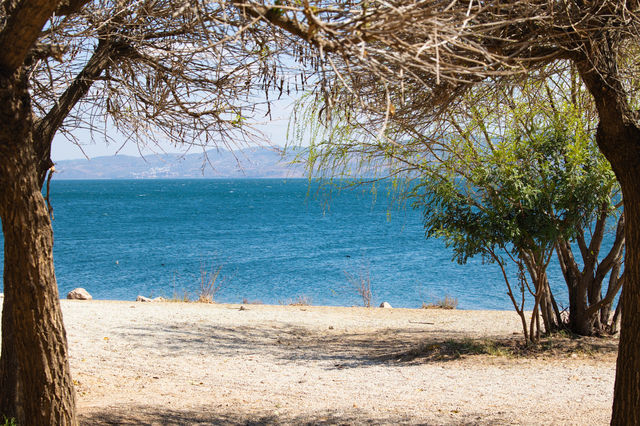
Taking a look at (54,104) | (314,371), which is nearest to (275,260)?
(314,371)

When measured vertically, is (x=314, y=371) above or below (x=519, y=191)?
below

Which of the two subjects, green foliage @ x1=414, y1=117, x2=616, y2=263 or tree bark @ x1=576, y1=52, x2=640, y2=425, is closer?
tree bark @ x1=576, y1=52, x2=640, y2=425

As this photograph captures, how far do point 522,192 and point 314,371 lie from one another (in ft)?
11.5

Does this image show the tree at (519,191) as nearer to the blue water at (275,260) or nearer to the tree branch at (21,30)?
the blue water at (275,260)

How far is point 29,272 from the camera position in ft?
12.1

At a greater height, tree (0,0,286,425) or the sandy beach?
tree (0,0,286,425)

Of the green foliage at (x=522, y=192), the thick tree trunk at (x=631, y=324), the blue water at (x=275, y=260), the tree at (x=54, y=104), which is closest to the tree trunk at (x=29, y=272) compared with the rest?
the tree at (x=54, y=104)

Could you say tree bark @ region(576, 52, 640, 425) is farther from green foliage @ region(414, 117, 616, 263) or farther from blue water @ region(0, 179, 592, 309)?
blue water @ region(0, 179, 592, 309)

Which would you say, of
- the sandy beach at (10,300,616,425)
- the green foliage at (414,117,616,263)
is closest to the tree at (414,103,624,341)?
the green foliage at (414,117,616,263)

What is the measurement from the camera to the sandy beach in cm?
576

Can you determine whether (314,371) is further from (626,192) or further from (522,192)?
(626,192)

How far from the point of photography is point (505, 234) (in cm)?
761

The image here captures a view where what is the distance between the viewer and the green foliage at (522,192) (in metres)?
7.63

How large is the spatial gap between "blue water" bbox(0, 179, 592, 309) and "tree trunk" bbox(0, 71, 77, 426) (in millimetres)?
4034
